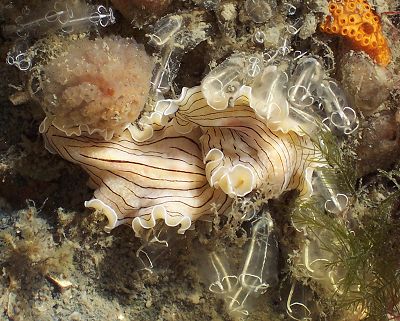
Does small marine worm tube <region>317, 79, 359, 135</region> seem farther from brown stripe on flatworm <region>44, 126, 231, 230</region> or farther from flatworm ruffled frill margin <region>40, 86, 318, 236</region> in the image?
brown stripe on flatworm <region>44, 126, 231, 230</region>

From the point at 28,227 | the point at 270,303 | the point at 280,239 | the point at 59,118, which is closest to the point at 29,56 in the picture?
the point at 59,118

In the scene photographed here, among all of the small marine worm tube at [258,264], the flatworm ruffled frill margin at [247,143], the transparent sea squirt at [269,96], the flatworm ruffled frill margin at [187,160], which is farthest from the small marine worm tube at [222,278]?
the transparent sea squirt at [269,96]

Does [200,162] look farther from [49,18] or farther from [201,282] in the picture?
[49,18]

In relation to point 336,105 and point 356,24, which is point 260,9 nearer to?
point 356,24

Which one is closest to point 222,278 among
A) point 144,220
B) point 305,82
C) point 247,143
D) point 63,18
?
point 144,220

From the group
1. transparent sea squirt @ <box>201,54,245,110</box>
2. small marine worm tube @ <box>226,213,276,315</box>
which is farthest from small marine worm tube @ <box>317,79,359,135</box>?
small marine worm tube @ <box>226,213,276,315</box>

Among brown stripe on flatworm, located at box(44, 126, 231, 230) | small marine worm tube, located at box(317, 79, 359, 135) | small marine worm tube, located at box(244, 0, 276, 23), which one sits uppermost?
small marine worm tube, located at box(244, 0, 276, 23)

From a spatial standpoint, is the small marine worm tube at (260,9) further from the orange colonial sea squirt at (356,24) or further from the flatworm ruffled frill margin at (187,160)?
the flatworm ruffled frill margin at (187,160)
